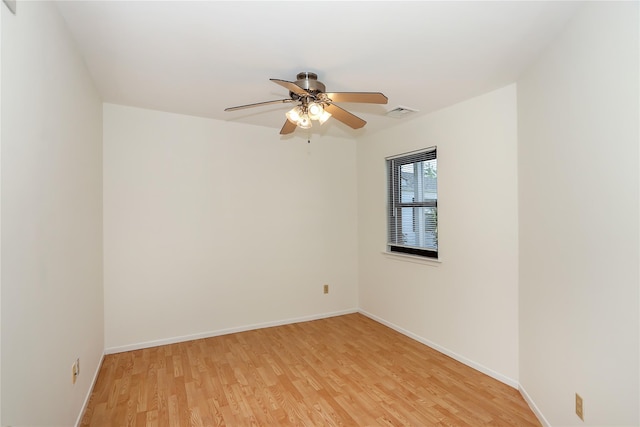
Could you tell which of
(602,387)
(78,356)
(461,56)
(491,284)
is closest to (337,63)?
(461,56)

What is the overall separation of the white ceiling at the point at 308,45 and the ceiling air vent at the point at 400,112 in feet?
0.85

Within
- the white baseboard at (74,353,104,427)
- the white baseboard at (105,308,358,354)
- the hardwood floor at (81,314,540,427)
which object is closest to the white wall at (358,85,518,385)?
the hardwood floor at (81,314,540,427)

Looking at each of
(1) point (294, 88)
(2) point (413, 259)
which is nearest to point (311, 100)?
(1) point (294, 88)

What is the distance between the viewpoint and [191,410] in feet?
7.30

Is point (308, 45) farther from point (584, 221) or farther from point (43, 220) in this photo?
point (584, 221)

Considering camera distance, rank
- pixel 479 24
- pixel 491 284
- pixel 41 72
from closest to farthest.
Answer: pixel 41 72
pixel 479 24
pixel 491 284

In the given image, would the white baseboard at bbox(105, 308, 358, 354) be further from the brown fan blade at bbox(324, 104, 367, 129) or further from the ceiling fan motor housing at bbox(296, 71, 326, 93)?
the ceiling fan motor housing at bbox(296, 71, 326, 93)

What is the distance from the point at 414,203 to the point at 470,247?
0.94m

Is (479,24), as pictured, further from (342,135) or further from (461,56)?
(342,135)

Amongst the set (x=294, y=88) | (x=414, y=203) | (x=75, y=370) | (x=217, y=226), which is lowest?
(x=75, y=370)

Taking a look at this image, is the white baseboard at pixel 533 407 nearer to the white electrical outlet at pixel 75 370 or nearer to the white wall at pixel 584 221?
the white wall at pixel 584 221

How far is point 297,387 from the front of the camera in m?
2.53

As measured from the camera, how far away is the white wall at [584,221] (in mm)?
1383

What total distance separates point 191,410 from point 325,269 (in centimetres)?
245
